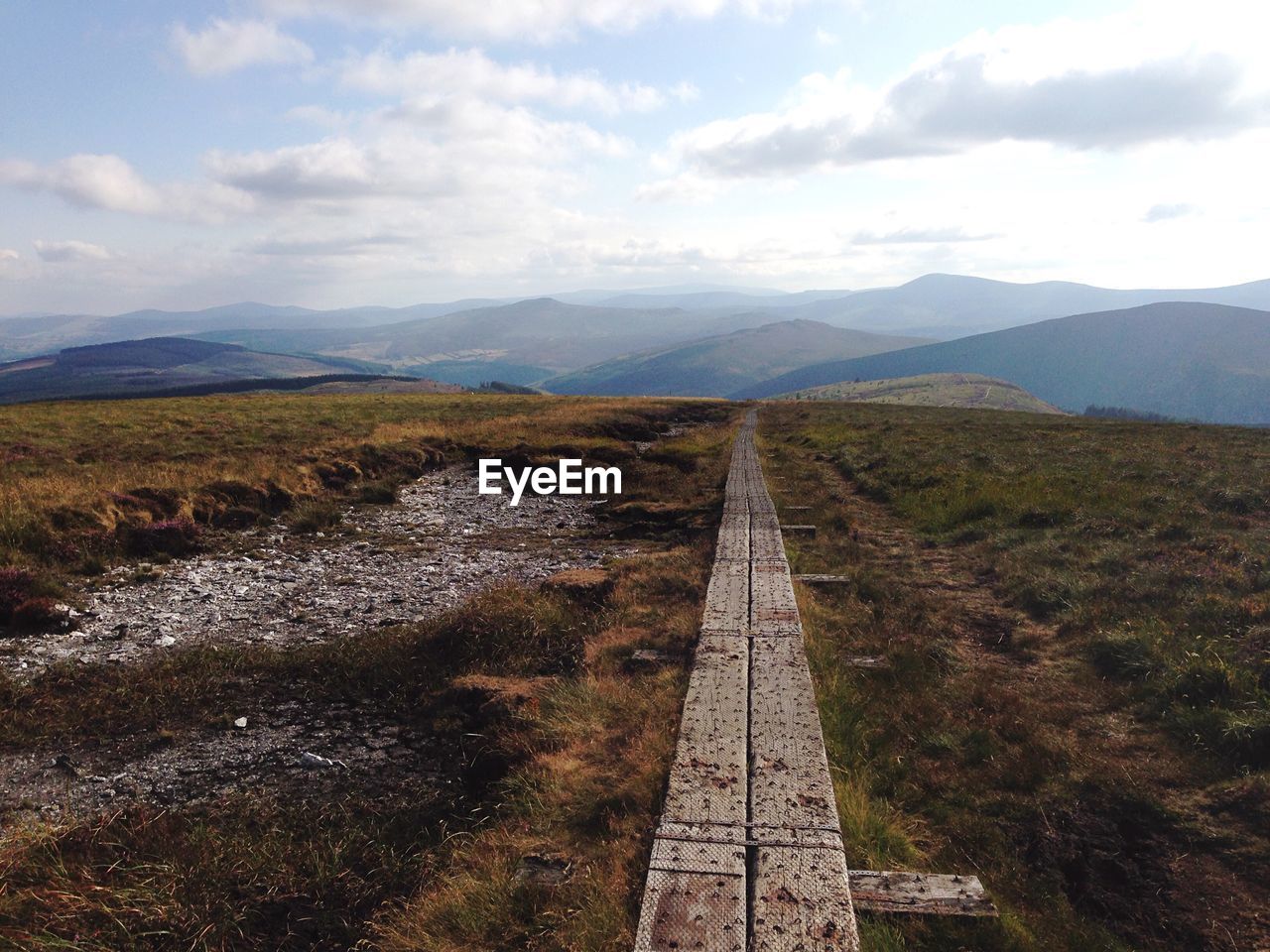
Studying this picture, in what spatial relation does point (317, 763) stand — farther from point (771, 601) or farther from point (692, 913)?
point (771, 601)

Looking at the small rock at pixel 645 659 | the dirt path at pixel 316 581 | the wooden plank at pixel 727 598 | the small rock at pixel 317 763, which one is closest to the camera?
the small rock at pixel 317 763

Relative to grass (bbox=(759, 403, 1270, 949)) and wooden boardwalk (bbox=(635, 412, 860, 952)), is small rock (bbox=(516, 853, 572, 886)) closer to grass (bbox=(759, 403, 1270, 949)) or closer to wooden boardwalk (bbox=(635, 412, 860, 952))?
wooden boardwalk (bbox=(635, 412, 860, 952))

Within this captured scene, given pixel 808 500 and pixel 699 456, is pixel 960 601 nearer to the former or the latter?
pixel 808 500

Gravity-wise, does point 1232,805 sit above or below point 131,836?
above

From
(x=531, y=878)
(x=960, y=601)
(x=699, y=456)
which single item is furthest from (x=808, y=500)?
(x=531, y=878)

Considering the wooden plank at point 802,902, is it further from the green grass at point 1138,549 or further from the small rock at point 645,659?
the green grass at point 1138,549

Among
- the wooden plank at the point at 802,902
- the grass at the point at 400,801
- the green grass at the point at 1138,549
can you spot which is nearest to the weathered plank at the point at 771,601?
the grass at the point at 400,801

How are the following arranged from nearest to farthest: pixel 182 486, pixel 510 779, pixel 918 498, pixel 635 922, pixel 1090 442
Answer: pixel 635 922 < pixel 510 779 < pixel 182 486 < pixel 918 498 < pixel 1090 442
